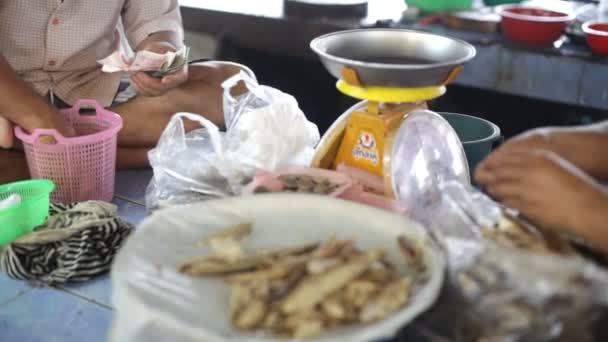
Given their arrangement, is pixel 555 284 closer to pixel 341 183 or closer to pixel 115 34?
pixel 341 183

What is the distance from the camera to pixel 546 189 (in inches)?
43.8

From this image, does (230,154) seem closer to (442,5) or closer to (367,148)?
(367,148)

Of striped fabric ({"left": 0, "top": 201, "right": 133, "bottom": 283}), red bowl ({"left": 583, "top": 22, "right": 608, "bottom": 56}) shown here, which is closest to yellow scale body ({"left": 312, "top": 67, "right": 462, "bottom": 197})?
striped fabric ({"left": 0, "top": 201, "right": 133, "bottom": 283})

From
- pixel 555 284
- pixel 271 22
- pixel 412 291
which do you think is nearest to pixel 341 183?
pixel 412 291

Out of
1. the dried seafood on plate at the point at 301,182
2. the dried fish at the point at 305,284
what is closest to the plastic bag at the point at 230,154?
the dried seafood on plate at the point at 301,182

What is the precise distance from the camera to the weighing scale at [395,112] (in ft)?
4.75

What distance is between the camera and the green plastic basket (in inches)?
63.9

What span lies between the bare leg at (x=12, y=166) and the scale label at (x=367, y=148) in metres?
1.06

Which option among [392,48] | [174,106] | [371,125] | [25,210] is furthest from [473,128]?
[25,210]

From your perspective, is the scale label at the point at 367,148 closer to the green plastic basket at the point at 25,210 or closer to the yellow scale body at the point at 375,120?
the yellow scale body at the point at 375,120

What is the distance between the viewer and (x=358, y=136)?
5.14 feet

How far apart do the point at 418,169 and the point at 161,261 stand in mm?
768

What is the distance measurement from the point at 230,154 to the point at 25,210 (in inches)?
20.2

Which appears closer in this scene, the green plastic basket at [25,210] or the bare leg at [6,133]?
the green plastic basket at [25,210]
